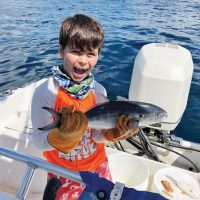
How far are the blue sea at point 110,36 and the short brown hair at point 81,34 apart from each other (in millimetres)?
3196

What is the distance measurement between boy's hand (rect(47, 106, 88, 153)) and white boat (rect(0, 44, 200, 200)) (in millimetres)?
1018

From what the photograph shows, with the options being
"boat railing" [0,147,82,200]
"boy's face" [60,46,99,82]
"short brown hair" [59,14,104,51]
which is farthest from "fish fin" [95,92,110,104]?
"boat railing" [0,147,82,200]

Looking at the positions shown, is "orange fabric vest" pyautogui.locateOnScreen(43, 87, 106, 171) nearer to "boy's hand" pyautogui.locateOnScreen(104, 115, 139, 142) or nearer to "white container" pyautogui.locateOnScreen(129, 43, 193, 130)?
"boy's hand" pyautogui.locateOnScreen(104, 115, 139, 142)

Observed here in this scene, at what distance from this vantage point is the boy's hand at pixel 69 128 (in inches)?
69.2

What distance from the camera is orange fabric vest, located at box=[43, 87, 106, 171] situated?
214cm

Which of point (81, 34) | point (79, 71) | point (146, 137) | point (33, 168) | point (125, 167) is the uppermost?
point (81, 34)

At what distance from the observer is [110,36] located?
10.8m

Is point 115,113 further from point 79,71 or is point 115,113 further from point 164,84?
point 164,84

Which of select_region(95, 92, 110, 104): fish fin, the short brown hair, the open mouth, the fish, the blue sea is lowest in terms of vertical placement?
the blue sea

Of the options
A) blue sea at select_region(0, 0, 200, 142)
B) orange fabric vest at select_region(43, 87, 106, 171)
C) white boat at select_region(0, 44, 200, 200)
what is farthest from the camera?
blue sea at select_region(0, 0, 200, 142)

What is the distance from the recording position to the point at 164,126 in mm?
3467

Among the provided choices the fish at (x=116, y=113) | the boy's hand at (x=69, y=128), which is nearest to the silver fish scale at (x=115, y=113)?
the fish at (x=116, y=113)

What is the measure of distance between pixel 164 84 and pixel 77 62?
1.60 m

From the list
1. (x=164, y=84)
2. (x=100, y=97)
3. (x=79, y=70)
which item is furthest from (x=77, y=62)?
(x=164, y=84)
